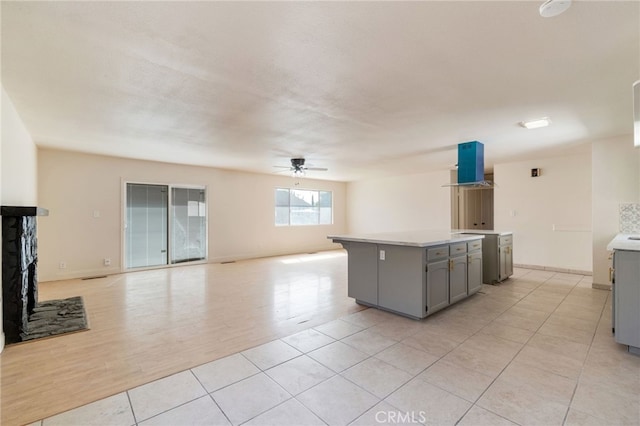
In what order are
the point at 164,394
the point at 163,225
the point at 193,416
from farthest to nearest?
the point at 163,225 → the point at 164,394 → the point at 193,416

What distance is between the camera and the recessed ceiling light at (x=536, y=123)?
11.9ft

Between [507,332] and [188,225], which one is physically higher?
[188,225]

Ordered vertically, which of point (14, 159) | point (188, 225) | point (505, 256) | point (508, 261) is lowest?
point (508, 261)

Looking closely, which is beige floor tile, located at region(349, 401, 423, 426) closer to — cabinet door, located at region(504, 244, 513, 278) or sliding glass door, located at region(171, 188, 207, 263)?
cabinet door, located at region(504, 244, 513, 278)

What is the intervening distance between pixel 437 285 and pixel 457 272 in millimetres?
569

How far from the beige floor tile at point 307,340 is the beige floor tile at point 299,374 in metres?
0.22

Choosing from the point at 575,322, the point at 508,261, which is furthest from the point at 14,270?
the point at 508,261

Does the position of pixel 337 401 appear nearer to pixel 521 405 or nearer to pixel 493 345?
pixel 521 405

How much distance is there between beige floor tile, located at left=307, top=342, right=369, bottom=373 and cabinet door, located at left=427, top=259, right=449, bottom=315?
1.16 m

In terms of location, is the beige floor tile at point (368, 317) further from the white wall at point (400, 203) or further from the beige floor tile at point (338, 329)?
the white wall at point (400, 203)

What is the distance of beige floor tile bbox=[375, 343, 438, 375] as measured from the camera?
7.42 ft

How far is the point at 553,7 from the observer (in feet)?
5.34

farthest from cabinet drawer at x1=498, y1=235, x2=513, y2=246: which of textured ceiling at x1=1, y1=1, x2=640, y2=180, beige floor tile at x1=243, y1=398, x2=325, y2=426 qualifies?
beige floor tile at x1=243, y1=398, x2=325, y2=426

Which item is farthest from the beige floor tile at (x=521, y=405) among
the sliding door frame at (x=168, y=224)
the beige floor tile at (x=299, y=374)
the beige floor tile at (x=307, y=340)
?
the sliding door frame at (x=168, y=224)
